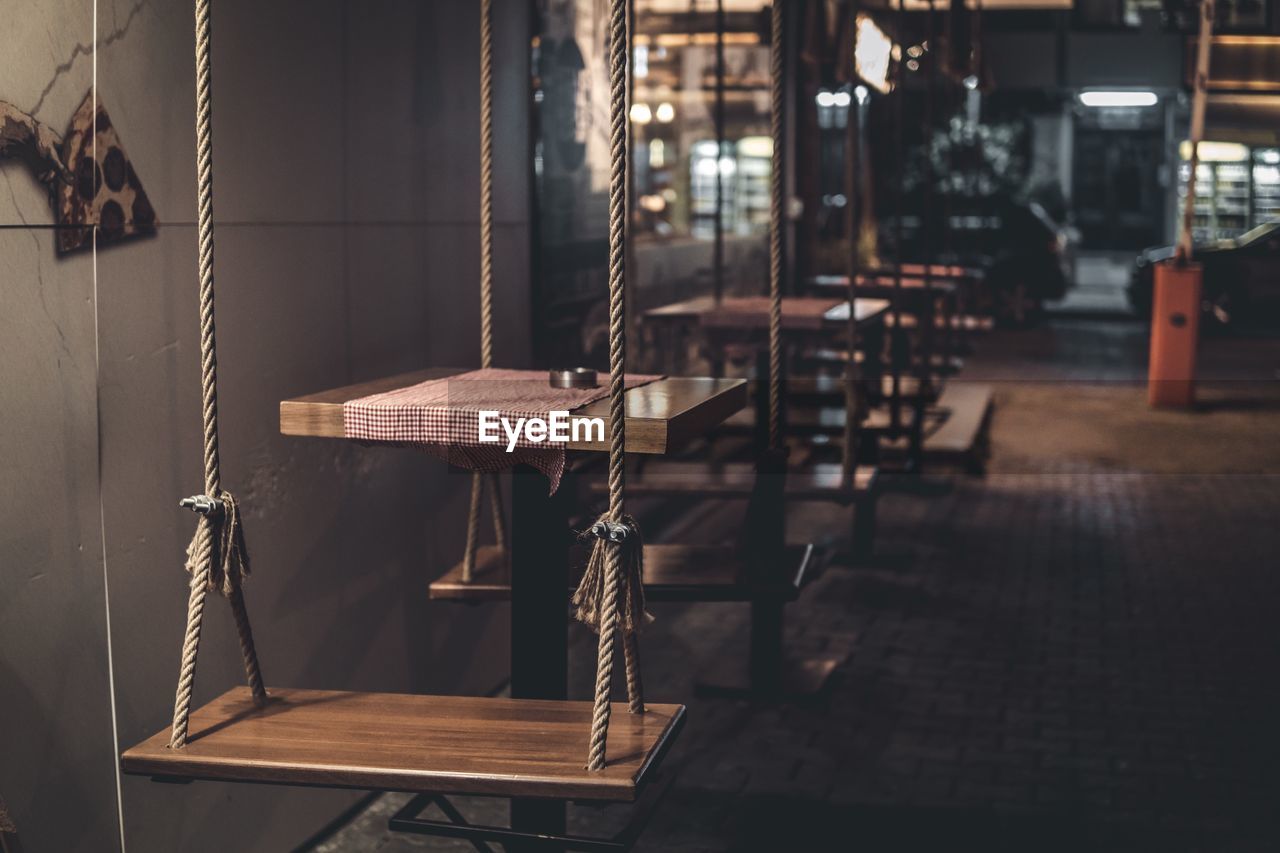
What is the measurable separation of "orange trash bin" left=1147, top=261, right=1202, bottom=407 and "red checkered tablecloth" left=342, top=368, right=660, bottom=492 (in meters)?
10.6

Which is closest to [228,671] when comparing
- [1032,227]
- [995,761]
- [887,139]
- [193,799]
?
[193,799]

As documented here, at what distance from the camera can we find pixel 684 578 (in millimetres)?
4176

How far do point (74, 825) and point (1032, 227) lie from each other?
18.0 meters


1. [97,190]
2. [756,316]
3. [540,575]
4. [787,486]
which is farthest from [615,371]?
[756,316]

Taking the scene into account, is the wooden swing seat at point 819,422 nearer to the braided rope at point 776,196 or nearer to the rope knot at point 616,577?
the braided rope at point 776,196

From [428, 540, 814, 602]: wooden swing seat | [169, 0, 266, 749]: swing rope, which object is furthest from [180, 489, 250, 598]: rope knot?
[428, 540, 814, 602]: wooden swing seat

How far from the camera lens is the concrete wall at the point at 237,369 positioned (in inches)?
111

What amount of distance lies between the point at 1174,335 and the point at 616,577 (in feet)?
37.1

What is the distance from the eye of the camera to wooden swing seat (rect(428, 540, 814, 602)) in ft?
12.2

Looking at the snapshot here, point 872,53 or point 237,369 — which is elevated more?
point 872,53

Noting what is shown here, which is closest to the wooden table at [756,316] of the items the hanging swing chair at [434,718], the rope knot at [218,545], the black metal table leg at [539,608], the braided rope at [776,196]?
the braided rope at [776,196]

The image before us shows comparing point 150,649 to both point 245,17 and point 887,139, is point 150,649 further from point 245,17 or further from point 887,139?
point 887,139

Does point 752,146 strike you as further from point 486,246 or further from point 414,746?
point 414,746
